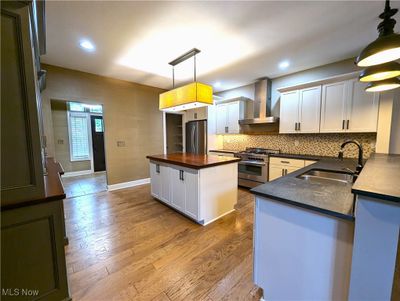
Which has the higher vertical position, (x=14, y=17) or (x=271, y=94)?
(x=271, y=94)

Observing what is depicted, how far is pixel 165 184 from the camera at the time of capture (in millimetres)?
3152

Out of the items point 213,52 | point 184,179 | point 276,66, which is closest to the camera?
point 184,179

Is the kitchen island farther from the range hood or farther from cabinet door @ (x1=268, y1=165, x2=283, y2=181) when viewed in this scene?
the range hood

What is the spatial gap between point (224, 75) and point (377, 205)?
3.77m

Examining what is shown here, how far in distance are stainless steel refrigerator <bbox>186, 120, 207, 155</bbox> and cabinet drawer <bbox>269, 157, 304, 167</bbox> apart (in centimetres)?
203

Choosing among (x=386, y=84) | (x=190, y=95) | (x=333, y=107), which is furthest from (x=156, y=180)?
(x=333, y=107)

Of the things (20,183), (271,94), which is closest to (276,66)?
(271,94)

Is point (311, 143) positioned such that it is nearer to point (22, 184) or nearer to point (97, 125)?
point (22, 184)

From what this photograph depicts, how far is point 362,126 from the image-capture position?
9.44 feet

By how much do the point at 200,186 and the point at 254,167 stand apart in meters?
2.07

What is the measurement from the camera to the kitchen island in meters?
2.50

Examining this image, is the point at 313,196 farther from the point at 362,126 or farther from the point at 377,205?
the point at 362,126

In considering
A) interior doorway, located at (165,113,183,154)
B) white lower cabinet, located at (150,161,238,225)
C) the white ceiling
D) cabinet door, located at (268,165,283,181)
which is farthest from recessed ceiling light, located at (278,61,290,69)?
interior doorway, located at (165,113,183,154)

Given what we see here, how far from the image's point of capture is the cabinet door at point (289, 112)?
11.7 ft
